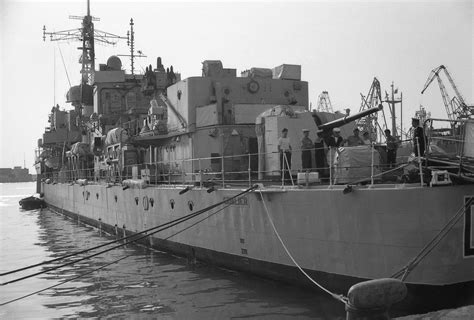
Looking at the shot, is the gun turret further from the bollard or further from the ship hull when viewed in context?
the bollard

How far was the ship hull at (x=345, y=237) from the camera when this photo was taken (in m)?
9.10

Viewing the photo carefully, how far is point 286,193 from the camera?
11.6 meters

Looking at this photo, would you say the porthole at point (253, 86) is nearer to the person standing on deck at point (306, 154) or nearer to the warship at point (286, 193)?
the warship at point (286, 193)

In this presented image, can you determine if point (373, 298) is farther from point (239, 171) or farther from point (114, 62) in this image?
point (114, 62)

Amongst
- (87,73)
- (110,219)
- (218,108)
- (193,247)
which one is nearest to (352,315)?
(193,247)

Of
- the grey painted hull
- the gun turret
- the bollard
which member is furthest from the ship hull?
the bollard

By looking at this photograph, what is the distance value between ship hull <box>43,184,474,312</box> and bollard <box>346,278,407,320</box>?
3.04 meters

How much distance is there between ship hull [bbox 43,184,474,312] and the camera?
910 cm

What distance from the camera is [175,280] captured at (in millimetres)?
13539

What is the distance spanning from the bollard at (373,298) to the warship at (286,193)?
9.63 ft

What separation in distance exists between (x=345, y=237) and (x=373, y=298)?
382cm

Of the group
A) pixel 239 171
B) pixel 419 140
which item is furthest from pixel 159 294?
pixel 419 140

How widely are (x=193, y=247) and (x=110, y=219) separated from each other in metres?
10.1

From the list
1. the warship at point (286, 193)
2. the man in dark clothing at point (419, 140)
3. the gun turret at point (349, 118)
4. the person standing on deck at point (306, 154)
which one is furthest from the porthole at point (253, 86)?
the man in dark clothing at point (419, 140)
